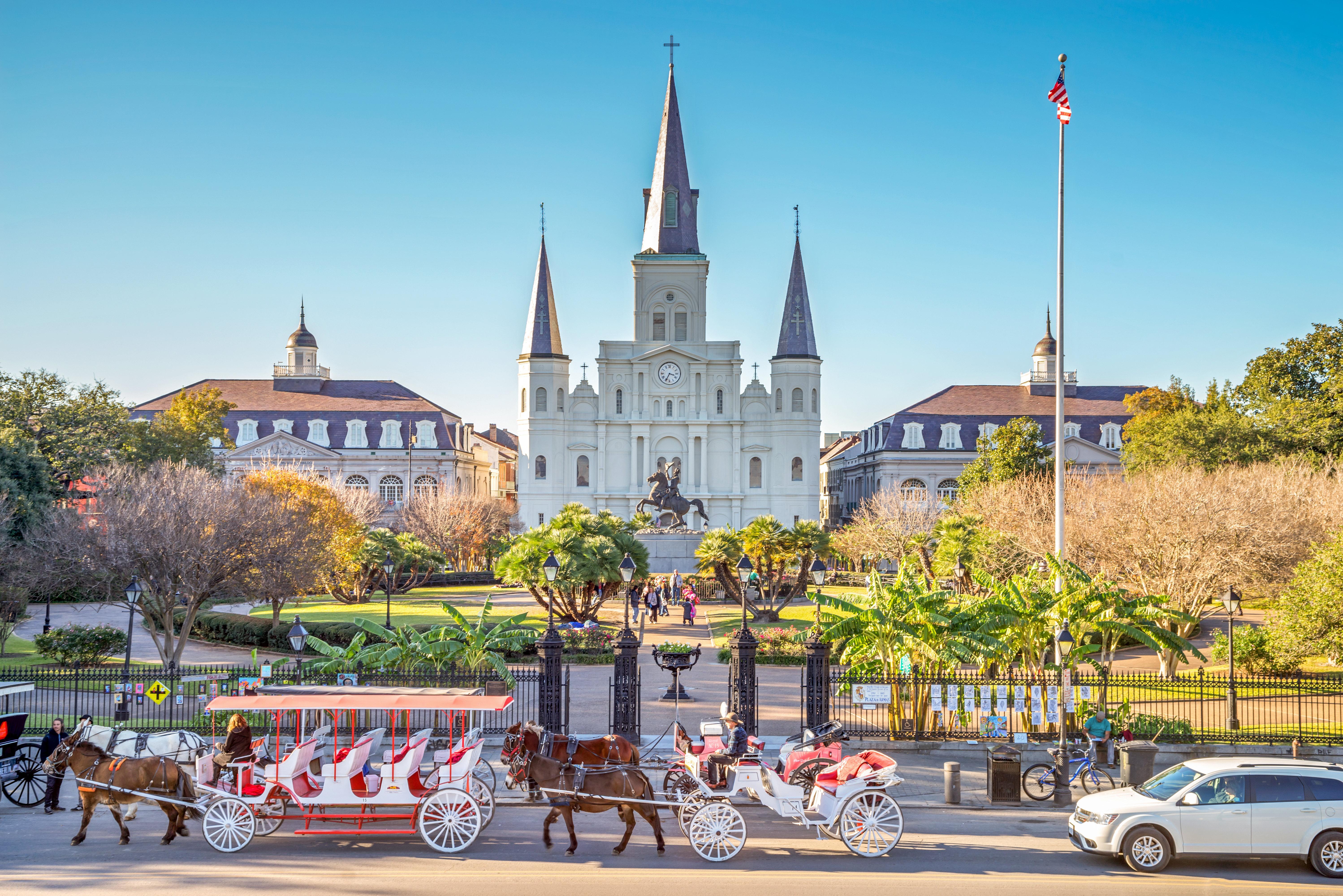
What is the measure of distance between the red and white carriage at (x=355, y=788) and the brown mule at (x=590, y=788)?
0.69 metres

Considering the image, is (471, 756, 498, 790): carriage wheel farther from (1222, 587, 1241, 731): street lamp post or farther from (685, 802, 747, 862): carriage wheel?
(1222, 587, 1241, 731): street lamp post

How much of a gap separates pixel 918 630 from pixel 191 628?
27.3 m

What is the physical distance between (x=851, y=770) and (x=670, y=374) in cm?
7187

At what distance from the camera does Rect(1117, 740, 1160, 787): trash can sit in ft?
49.3

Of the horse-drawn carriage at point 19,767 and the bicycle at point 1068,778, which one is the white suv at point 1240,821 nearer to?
the bicycle at point 1068,778

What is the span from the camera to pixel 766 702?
73.5 ft

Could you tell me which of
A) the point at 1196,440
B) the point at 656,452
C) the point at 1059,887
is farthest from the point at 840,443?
the point at 1059,887

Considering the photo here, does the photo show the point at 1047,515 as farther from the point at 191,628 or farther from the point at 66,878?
the point at 66,878

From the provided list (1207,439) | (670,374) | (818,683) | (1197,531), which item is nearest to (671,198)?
(670,374)

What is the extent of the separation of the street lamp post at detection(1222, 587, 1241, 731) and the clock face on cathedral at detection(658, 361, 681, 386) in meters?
59.4

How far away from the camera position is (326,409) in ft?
295

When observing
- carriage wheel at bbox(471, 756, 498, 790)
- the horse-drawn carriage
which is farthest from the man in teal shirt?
the horse-drawn carriage

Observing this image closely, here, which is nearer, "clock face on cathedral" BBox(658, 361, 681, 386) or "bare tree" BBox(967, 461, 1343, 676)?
"bare tree" BBox(967, 461, 1343, 676)

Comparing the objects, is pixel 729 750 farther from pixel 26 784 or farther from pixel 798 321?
pixel 798 321
